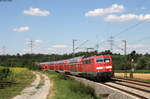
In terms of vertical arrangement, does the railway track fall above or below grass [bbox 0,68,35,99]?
above

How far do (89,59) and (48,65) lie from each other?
187 feet

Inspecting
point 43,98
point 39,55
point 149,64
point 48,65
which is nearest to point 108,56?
point 43,98

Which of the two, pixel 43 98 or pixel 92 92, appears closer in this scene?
pixel 43 98

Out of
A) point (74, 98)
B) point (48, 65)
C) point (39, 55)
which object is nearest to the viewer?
point (74, 98)

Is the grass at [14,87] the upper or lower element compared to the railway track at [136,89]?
lower

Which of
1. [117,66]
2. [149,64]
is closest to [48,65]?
[117,66]

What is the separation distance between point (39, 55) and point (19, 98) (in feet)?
519

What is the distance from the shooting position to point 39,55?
573ft

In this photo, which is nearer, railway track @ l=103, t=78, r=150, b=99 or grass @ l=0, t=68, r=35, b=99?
railway track @ l=103, t=78, r=150, b=99

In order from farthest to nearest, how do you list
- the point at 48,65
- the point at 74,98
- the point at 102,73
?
the point at 48,65
the point at 102,73
the point at 74,98

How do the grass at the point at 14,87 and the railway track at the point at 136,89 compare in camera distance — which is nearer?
the railway track at the point at 136,89

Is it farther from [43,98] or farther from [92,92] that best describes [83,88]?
[43,98]

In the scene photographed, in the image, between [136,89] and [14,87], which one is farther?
[14,87]

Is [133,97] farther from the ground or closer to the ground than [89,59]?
closer to the ground
